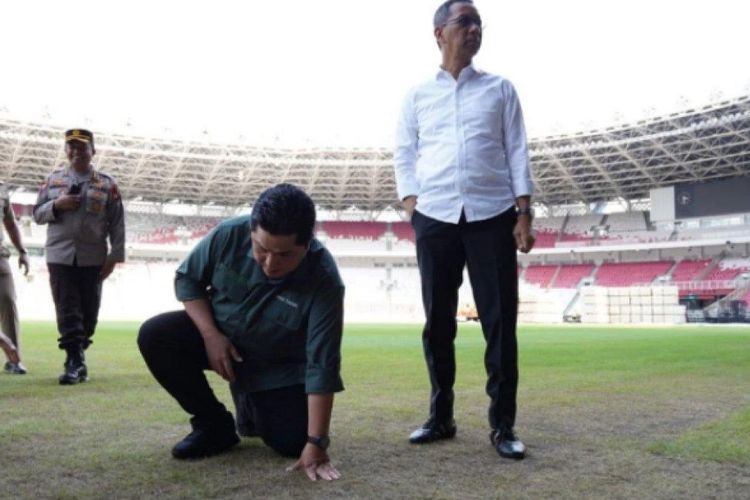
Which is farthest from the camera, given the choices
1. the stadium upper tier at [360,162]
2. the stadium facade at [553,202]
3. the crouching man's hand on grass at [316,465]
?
the stadium facade at [553,202]

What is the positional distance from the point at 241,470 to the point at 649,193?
46.8 meters

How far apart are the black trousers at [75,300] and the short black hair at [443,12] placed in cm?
348

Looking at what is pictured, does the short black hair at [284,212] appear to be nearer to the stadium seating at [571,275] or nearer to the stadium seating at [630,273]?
the stadium seating at [630,273]

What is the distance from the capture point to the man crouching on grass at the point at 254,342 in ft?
8.67

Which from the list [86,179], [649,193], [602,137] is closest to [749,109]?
[602,137]

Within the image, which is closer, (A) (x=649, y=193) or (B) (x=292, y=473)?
(B) (x=292, y=473)

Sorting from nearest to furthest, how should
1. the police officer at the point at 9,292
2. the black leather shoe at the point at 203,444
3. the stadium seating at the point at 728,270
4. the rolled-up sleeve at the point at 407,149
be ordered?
the black leather shoe at the point at 203,444 < the rolled-up sleeve at the point at 407,149 < the police officer at the point at 9,292 < the stadium seating at the point at 728,270

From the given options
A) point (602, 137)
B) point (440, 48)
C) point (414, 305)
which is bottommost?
point (414, 305)

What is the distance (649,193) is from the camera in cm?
4575

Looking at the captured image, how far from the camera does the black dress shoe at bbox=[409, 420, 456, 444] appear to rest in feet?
10.5

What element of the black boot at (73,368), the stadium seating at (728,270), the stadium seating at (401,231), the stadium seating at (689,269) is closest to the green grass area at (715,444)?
the black boot at (73,368)

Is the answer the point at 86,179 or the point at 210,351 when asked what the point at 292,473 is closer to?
the point at 210,351

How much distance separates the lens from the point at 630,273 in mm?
45656

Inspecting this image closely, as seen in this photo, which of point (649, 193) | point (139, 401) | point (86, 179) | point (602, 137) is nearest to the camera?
point (139, 401)
